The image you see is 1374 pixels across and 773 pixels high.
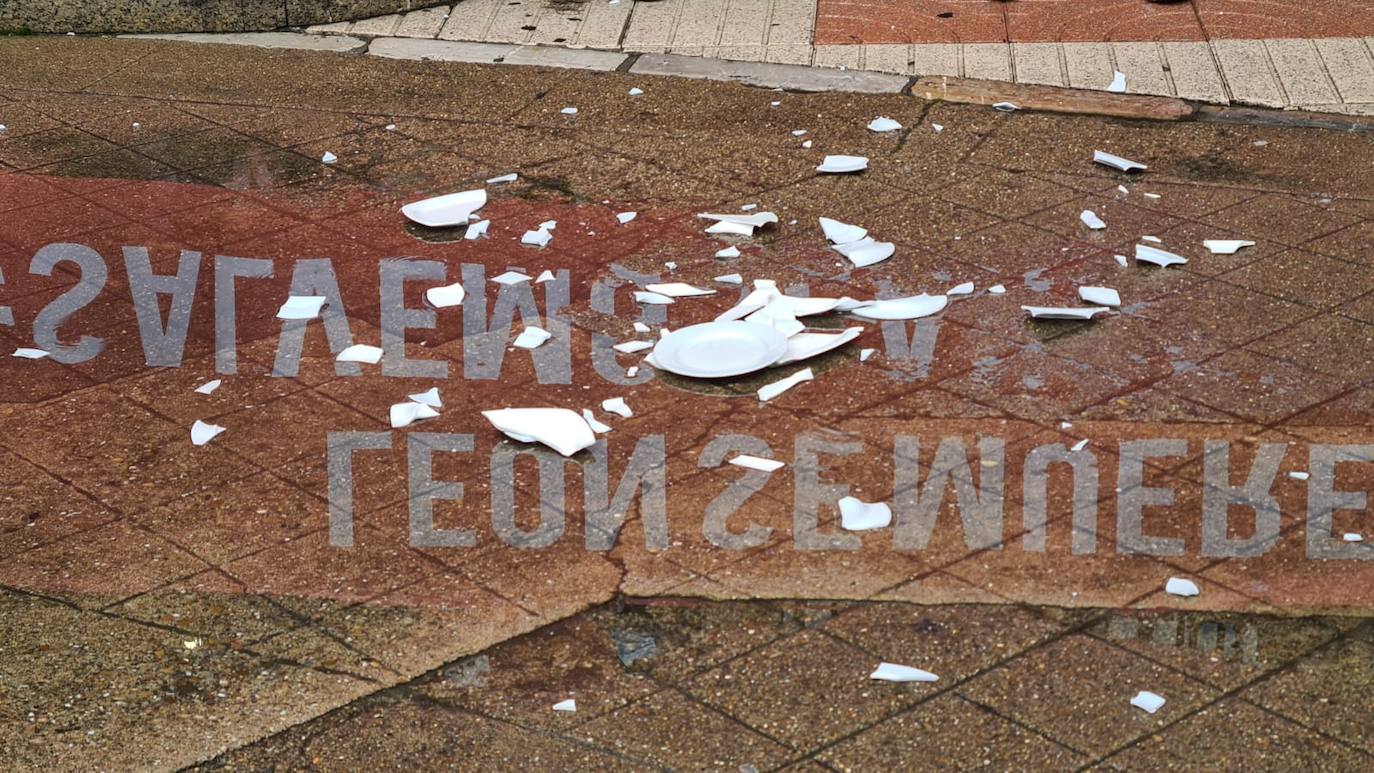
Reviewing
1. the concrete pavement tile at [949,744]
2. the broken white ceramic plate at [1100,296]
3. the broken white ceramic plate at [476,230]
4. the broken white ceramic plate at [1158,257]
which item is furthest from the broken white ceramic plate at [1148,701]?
the broken white ceramic plate at [476,230]

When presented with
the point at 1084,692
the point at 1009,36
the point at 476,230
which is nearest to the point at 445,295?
the point at 476,230

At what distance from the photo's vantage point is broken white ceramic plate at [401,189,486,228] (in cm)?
656

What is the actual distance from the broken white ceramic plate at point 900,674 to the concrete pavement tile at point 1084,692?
→ 3.9 inches

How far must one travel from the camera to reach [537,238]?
6418mm

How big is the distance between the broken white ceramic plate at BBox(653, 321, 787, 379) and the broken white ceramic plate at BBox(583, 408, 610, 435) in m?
0.38

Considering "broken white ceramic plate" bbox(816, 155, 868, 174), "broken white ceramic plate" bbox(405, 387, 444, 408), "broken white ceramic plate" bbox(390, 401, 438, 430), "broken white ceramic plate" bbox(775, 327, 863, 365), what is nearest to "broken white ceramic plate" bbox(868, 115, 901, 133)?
"broken white ceramic plate" bbox(816, 155, 868, 174)

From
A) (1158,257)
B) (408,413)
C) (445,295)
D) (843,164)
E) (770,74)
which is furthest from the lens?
(770,74)

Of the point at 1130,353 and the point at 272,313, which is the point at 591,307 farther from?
the point at 1130,353

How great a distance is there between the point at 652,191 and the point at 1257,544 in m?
3.30

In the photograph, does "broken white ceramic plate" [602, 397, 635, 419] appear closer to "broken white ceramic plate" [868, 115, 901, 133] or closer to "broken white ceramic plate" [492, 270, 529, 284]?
"broken white ceramic plate" [492, 270, 529, 284]

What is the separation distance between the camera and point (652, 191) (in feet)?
22.5

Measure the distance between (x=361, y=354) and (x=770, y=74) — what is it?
345 cm

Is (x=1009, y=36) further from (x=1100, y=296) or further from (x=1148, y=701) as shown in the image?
(x=1148, y=701)

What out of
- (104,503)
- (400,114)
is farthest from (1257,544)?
(400,114)
